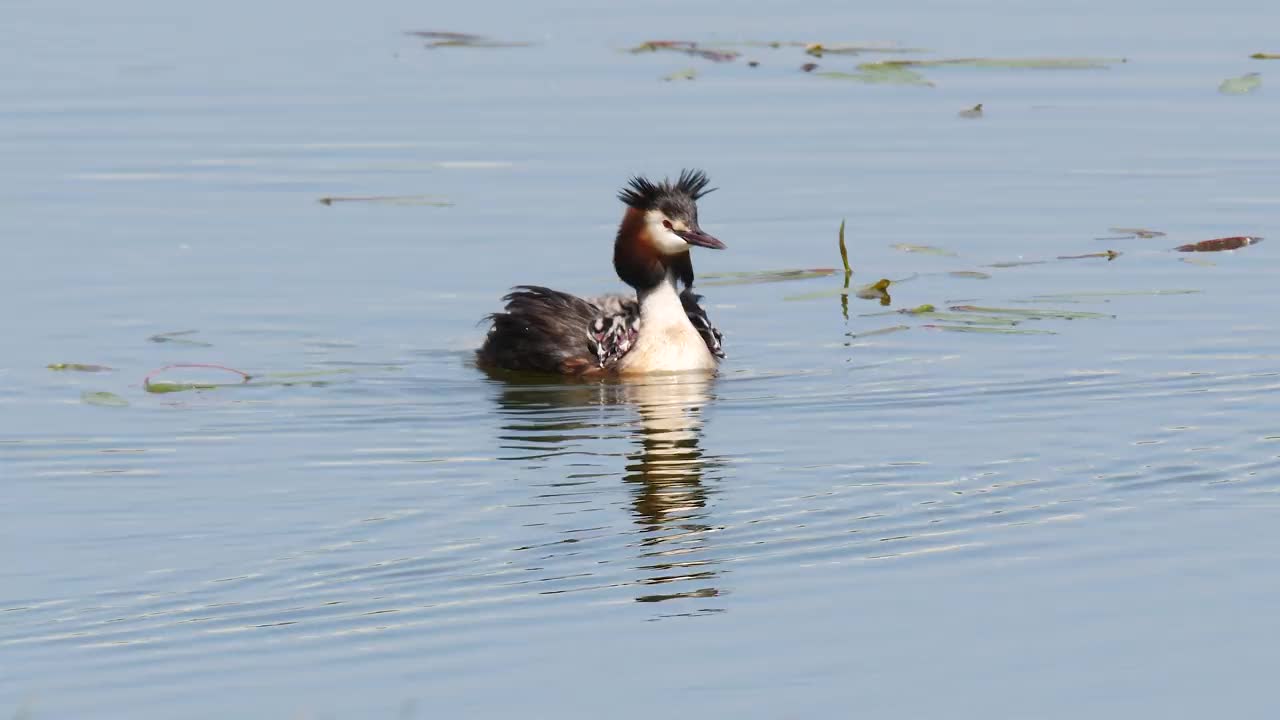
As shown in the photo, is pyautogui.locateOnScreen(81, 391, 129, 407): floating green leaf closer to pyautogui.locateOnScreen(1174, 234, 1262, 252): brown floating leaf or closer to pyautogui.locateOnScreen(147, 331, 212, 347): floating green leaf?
pyautogui.locateOnScreen(147, 331, 212, 347): floating green leaf

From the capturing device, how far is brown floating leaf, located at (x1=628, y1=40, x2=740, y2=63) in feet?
85.5

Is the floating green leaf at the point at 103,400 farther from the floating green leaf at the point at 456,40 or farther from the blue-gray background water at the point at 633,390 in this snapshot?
the floating green leaf at the point at 456,40

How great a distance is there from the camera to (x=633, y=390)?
15531mm

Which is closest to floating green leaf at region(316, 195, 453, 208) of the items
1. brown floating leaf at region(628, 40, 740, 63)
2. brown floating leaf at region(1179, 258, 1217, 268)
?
brown floating leaf at region(1179, 258, 1217, 268)

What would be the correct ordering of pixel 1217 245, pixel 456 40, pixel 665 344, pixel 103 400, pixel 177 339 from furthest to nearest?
pixel 456 40, pixel 1217 245, pixel 177 339, pixel 665 344, pixel 103 400

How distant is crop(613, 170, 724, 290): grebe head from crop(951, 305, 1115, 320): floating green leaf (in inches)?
79.7

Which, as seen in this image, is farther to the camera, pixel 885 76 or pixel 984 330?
pixel 885 76

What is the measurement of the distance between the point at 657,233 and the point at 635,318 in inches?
22.5

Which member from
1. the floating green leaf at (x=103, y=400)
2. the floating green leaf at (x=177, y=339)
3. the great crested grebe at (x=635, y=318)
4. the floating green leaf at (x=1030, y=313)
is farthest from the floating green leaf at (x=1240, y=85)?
the floating green leaf at (x=103, y=400)

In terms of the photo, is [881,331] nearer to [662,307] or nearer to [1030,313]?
[1030,313]

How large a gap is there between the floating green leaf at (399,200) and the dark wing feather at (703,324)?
4463mm

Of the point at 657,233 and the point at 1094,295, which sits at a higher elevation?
the point at 657,233

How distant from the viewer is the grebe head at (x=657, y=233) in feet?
52.3

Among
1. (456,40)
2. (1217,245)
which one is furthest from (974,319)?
(456,40)
